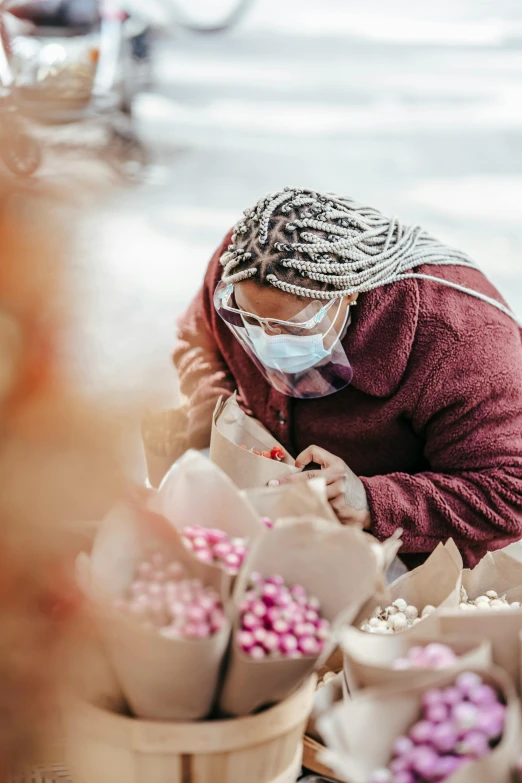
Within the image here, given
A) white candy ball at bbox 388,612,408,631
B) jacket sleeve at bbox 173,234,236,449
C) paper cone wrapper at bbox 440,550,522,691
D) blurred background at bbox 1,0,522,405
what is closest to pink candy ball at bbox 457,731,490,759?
paper cone wrapper at bbox 440,550,522,691

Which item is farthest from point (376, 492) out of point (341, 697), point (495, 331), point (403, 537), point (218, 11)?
point (218, 11)

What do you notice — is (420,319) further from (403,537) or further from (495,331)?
(403,537)

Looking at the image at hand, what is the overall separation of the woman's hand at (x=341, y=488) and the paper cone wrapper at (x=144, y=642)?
1.76ft

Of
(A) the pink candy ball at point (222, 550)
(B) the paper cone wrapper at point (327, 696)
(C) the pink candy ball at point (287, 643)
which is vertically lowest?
(B) the paper cone wrapper at point (327, 696)

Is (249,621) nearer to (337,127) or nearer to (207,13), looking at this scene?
(337,127)

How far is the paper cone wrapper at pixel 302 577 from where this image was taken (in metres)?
0.78

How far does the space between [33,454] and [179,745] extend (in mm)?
359

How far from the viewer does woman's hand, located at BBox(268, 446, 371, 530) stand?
139 cm

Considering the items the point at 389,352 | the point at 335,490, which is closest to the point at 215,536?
the point at 335,490

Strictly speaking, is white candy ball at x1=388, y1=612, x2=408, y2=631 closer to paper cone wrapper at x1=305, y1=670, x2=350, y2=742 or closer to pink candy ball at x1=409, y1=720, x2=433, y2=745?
paper cone wrapper at x1=305, y1=670, x2=350, y2=742

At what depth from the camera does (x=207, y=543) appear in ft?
2.86

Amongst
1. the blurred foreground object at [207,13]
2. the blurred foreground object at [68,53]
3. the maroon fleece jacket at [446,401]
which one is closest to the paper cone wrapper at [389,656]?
the maroon fleece jacket at [446,401]

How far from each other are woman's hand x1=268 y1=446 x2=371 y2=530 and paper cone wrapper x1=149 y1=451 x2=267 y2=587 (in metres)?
0.43

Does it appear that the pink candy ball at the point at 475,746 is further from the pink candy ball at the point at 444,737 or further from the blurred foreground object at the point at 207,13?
the blurred foreground object at the point at 207,13
